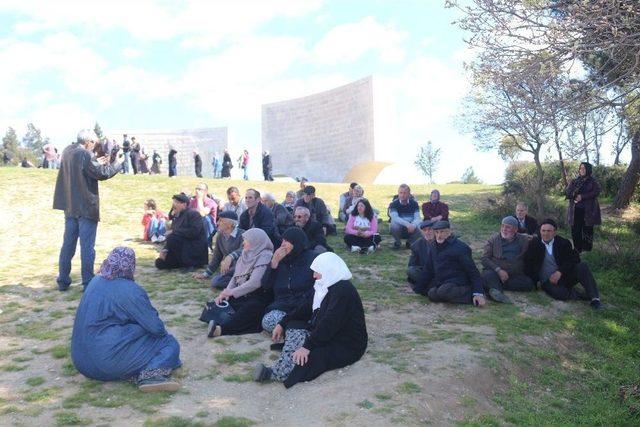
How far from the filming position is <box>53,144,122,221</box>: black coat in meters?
7.39

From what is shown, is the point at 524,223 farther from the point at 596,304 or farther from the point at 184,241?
the point at 184,241

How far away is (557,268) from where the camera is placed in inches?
326

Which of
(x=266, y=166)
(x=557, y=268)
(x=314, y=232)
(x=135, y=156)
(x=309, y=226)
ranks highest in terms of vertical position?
(x=135, y=156)

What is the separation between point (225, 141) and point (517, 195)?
109 feet

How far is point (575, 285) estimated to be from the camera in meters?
8.52

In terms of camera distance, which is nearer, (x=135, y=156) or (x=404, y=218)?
(x=404, y=218)

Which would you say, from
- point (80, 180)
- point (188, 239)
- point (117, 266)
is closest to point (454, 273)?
point (188, 239)

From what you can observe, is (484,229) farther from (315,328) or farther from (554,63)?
(315,328)

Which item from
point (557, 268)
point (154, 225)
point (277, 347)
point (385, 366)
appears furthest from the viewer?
point (154, 225)

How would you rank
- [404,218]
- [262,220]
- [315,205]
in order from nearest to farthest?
1. [262,220]
2. [404,218]
3. [315,205]

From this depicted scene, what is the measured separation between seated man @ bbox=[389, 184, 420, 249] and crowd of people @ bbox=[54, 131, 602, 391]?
0.07 feet

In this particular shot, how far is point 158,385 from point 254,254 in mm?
2396

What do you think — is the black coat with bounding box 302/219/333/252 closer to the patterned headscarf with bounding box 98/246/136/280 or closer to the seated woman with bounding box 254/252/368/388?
the seated woman with bounding box 254/252/368/388

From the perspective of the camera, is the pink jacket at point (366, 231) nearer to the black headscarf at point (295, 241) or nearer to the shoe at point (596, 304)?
the shoe at point (596, 304)
